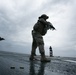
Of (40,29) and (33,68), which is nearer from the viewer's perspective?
(33,68)

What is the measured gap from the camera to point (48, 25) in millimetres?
11328

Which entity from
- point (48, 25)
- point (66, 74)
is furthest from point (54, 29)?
point (66, 74)

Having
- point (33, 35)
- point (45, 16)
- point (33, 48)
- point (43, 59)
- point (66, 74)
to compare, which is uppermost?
point (45, 16)

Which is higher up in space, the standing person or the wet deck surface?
the standing person

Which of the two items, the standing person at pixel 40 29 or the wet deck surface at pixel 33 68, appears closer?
the wet deck surface at pixel 33 68

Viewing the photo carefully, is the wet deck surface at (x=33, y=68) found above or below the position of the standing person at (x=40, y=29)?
below

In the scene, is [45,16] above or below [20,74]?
above

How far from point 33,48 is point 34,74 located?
23.9 ft

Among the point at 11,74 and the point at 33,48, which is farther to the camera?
the point at 33,48

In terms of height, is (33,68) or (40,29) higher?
(40,29)

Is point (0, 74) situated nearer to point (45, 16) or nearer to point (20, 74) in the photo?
point (20, 74)

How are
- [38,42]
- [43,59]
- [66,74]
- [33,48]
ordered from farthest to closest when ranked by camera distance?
[33,48] < [38,42] < [43,59] < [66,74]

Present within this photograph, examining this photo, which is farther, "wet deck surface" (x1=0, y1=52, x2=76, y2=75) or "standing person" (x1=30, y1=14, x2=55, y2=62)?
"standing person" (x1=30, y1=14, x2=55, y2=62)

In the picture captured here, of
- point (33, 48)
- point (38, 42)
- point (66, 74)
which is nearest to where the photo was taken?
point (66, 74)
